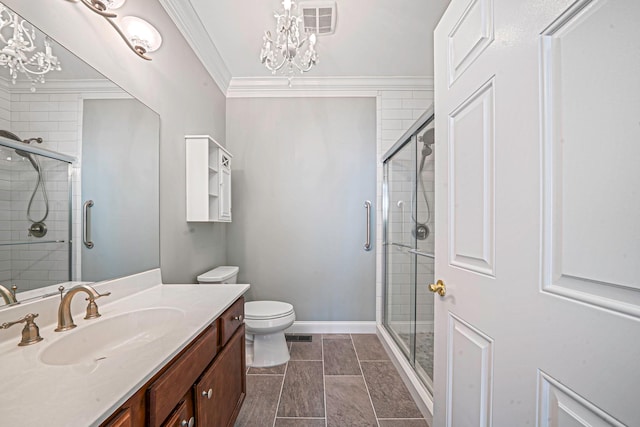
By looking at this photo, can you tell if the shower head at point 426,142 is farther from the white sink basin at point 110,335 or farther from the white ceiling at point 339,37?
the white sink basin at point 110,335

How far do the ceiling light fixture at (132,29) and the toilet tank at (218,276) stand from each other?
1.41 m

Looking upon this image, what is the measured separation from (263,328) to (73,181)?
1487 mm

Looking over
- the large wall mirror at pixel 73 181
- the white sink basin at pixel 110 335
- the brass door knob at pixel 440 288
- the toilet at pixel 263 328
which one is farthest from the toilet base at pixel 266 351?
the brass door knob at pixel 440 288

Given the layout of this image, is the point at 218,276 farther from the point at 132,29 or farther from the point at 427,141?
the point at 427,141

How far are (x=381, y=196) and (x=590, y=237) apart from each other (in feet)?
7.60

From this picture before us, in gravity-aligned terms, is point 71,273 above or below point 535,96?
below

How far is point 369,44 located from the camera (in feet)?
7.38

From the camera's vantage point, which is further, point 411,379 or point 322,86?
point 322,86

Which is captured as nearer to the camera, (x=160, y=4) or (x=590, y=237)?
(x=590, y=237)

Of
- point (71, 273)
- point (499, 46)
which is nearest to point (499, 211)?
point (499, 46)

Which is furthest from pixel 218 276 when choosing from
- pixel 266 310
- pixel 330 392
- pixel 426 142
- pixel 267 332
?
pixel 426 142

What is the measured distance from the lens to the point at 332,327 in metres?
2.77

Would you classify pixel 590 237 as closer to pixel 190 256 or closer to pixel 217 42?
pixel 190 256

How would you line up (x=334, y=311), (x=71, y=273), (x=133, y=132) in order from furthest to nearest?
1. (x=334, y=311)
2. (x=133, y=132)
3. (x=71, y=273)
